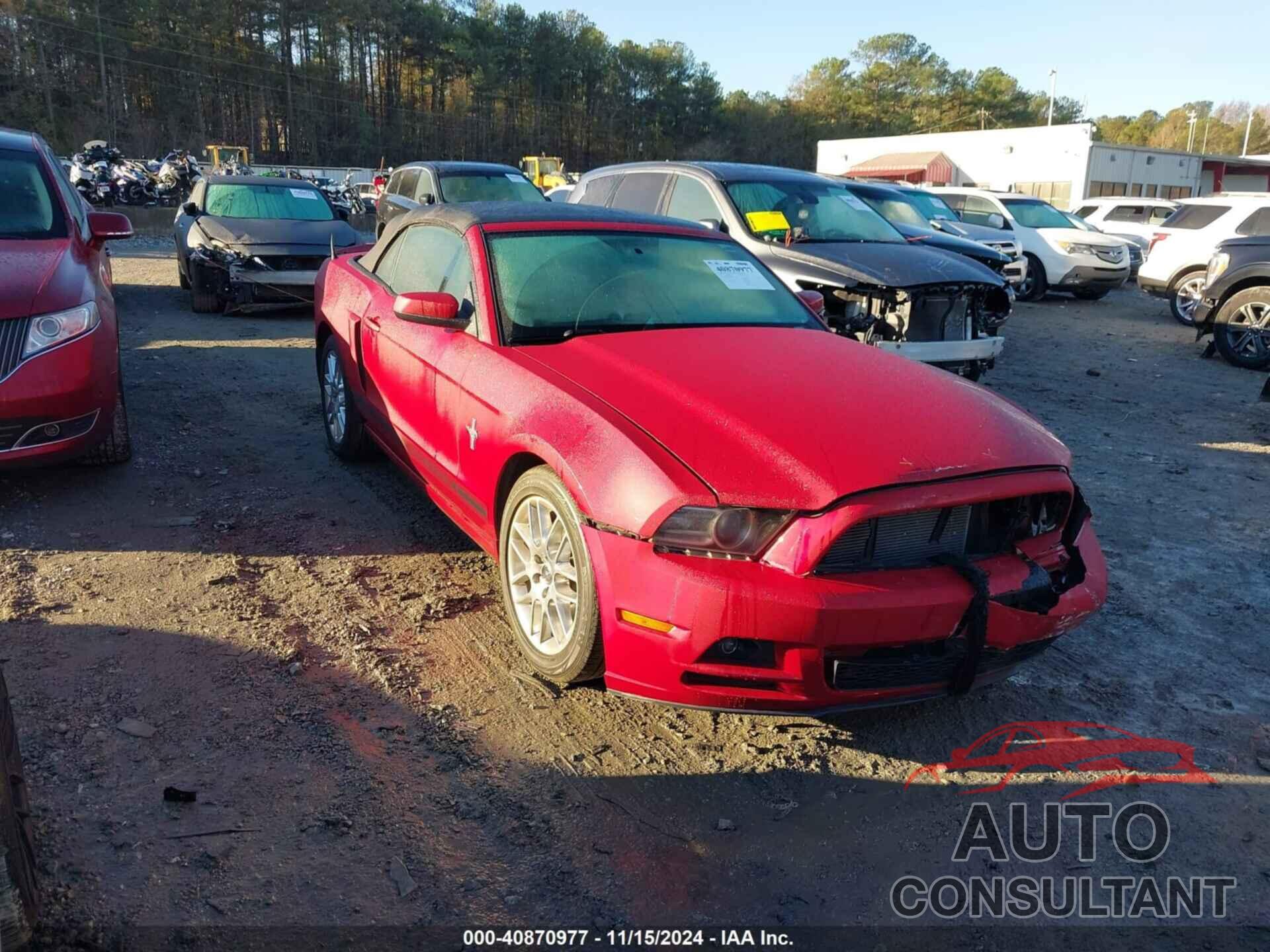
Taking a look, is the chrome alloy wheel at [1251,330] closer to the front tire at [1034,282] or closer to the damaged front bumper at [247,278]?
the front tire at [1034,282]

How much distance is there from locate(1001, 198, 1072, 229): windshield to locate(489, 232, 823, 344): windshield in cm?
1333

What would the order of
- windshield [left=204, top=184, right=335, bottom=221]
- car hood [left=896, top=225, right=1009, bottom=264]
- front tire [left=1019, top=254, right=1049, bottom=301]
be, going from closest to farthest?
car hood [left=896, top=225, right=1009, bottom=264] < windshield [left=204, top=184, right=335, bottom=221] < front tire [left=1019, top=254, right=1049, bottom=301]

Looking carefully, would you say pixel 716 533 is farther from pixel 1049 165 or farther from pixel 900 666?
pixel 1049 165

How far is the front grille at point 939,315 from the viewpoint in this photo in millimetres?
7230

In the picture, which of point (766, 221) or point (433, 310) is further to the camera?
point (766, 221)

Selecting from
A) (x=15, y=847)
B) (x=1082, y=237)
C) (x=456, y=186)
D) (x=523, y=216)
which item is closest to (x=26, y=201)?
(x=523, y=216)

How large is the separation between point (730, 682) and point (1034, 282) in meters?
15.1

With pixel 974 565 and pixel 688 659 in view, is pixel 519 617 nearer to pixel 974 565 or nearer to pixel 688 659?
pixel 688 659

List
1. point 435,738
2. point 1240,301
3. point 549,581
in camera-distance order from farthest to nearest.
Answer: point 1240,301
point 549,581
point 435,738

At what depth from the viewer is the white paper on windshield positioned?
14.2ft

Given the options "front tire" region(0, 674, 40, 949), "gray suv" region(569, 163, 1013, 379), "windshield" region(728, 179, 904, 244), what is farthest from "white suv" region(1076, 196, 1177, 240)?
"front tire" region(0, 674, 40, 949)

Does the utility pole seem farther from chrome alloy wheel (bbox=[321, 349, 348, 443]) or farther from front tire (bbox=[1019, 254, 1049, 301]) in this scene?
chrome alloy wheel (bbox=[321, 349, 348, 443])

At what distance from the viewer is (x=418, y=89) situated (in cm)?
6544

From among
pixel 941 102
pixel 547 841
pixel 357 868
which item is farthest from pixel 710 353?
pixel 941 102
